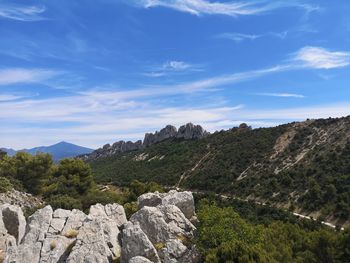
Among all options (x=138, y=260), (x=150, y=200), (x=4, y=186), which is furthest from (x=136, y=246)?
(x=4, y=186)

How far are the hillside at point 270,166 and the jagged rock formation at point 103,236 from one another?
45.2 meters

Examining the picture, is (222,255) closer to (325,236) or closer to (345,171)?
(325,236)

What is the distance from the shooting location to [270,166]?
4016 inches

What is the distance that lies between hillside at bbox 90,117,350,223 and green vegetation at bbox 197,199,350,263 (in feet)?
124

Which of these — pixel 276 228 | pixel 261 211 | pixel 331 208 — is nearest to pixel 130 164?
pixel 261 211

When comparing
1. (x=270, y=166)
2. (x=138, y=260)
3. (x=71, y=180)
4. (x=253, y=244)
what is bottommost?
(x=138, y=260)

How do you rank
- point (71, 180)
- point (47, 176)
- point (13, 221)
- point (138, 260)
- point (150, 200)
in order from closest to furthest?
point (138, 260)
point (13, 221)
point (150, 200)
point (71, 180)
point (47, 176)

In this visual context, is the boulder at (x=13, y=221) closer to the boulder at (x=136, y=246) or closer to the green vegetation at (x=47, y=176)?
the boulder at (x=136, y=246)

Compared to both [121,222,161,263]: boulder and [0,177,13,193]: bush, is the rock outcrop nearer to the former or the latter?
[0,177,13,193]: bush

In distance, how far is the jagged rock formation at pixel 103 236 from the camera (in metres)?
24.5

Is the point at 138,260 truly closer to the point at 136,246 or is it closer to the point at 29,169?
the point at 136,246

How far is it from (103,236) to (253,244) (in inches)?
391

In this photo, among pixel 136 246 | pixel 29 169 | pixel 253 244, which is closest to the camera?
pixel 136 246

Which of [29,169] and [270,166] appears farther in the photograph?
[270,166]
